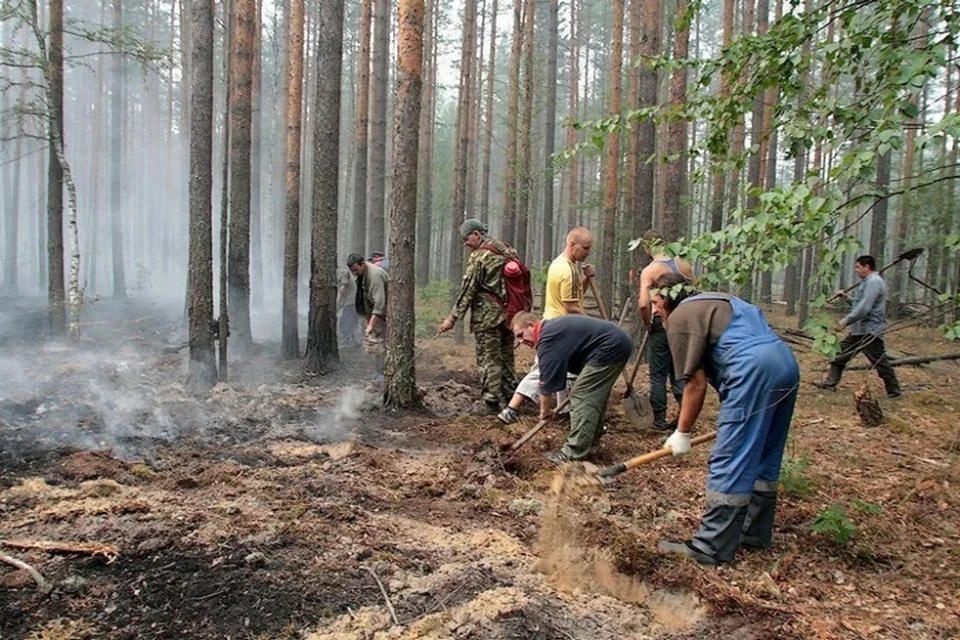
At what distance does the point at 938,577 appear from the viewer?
3.59m

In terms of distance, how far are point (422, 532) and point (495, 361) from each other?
3469 millimetres

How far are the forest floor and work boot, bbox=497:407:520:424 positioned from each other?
0.14 metres

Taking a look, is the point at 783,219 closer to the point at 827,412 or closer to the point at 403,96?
the point at 403,96

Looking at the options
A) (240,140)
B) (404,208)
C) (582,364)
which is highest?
(240,140)

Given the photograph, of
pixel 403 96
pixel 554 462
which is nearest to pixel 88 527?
pixel 554 462

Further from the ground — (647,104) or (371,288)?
(647,104)

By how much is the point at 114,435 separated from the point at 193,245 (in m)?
3.01

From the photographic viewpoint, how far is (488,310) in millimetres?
7195

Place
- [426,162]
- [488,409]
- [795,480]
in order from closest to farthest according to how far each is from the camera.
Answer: [795,480] → [488,409] → [426,162]

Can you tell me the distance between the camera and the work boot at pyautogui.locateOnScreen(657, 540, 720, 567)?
3639 mm

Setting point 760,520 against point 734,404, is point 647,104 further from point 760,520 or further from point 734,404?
point 760,520

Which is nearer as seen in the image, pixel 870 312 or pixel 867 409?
pixel 867 409

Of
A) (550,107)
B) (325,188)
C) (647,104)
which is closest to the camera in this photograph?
(325,188)

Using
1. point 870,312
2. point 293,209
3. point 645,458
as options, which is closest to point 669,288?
point 645,458
